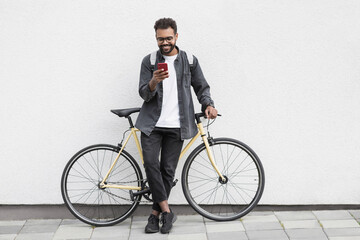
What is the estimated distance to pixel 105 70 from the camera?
17.6ft

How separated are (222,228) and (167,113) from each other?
4.16 feet

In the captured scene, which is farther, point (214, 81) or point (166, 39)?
point (214, 81)

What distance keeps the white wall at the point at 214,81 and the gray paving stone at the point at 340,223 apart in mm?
372

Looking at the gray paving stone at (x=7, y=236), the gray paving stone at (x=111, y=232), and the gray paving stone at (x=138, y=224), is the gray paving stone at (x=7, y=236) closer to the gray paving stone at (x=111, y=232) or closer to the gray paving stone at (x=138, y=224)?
the gray paving stone at (x=111, y=232)

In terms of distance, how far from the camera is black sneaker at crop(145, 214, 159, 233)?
199 inches

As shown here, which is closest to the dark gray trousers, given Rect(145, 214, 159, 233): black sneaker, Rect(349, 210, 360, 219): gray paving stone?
Rect(145, 214, 159, 233): black sneaker

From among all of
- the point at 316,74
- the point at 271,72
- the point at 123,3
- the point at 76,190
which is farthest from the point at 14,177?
the point at 316,74

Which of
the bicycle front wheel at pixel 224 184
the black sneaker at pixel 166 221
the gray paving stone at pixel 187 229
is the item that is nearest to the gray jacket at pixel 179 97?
the bicycle front wheel at pixel 224 184

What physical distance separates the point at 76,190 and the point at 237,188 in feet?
5.64

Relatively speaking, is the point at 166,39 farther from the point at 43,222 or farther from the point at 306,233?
the point at 43,222

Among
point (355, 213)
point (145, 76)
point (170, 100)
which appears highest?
point (145, 76)

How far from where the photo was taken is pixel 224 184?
561cm

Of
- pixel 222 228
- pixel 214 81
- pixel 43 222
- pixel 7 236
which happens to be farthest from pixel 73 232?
pixel 214 81

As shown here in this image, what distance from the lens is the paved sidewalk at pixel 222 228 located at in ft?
16.2
